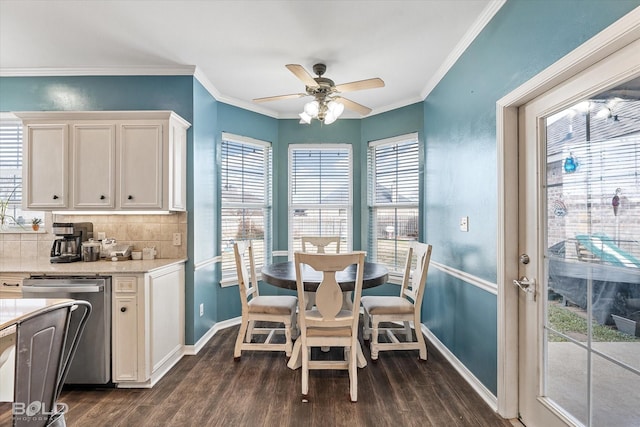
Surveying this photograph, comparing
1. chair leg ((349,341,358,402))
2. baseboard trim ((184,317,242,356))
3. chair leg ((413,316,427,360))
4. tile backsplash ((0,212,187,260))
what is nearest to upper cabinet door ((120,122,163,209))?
tile backsplash ((0,212,187,260))

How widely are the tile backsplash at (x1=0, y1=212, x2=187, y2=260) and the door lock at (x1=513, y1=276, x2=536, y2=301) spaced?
8.94ft

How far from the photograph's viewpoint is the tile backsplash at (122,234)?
3.04 metres

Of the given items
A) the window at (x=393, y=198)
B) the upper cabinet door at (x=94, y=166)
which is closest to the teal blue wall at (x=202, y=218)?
the upper cabinet door at (x=94, y=166)

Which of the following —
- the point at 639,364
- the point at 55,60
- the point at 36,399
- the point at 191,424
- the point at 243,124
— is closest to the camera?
the point at 36,399

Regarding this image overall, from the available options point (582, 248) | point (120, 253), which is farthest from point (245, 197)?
point (582, 248)

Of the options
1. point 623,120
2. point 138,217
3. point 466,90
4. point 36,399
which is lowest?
point 36,399

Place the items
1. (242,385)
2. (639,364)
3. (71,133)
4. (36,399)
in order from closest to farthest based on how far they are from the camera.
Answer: (36,399)
(639,364)
(242,385)
(71,133)

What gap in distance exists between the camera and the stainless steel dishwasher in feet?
7.72

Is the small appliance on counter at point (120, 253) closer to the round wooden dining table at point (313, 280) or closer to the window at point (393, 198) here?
the round wooden dining table at point (313, 280)

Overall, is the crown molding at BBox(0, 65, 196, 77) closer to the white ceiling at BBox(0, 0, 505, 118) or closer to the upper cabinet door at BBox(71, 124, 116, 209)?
the white ceiling at BBox(0, 0, 505, 118)

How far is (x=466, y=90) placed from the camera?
259 cm

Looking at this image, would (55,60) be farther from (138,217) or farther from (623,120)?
(623,120)

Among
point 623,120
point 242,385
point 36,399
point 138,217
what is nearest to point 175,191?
point 138,217

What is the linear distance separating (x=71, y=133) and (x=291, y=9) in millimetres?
2112
